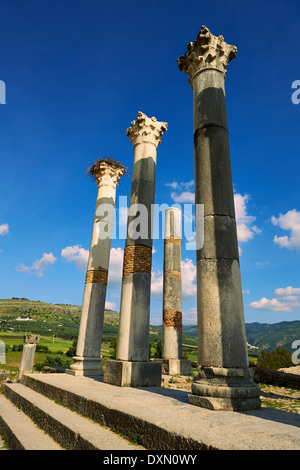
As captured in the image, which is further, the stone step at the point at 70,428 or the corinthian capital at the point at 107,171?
the corinthian capital at the point at 107,171

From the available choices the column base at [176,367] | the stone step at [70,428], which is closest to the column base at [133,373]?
the stone step at [70,428]

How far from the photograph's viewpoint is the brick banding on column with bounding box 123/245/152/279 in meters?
9.35

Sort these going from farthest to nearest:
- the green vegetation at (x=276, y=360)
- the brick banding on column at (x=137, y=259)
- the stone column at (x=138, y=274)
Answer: the green vegetation at (x=276, y=360)
the brick banding on column at (x=137, y=259)
the stone column at (x=138, y=274)

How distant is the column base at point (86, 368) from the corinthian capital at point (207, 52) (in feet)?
36.4

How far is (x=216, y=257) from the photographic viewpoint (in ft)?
18.5

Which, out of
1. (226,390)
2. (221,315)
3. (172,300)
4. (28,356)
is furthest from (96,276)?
(226,390)

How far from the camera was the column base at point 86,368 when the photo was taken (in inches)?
448

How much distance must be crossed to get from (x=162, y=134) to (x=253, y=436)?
10689 mm

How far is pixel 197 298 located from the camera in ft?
18.9

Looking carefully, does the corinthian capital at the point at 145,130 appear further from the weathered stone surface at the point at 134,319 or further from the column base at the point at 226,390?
the column base at the point at 226,390

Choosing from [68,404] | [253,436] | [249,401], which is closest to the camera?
[253,436]

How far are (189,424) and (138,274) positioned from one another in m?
5.85
